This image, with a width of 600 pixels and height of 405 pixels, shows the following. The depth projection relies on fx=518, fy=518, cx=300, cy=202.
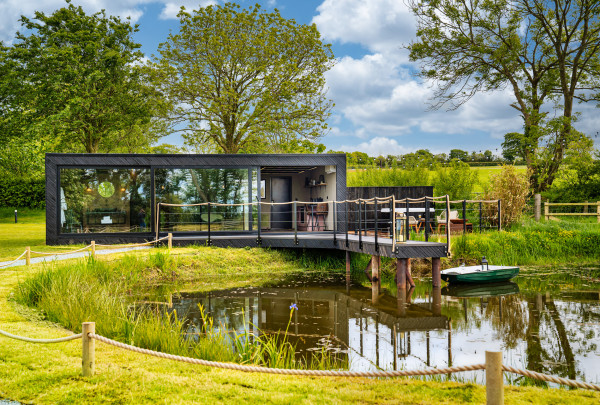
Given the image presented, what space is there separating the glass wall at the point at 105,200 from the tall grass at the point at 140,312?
12.4 feet

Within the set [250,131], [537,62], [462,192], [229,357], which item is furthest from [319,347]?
[537,62]

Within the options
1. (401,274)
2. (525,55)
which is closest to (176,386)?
(401,274)

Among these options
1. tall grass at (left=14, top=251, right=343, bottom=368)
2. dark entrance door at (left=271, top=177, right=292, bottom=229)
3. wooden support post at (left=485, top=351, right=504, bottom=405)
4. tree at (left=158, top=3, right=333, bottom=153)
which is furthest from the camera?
tree at (left=158, top=3, right=333, bottom=153)

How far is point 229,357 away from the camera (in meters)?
5.23

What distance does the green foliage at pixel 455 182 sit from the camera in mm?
20484

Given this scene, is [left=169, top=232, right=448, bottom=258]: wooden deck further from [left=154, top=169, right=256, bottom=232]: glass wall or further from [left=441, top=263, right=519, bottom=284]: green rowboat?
[left=441, top=263, right=519, bottom=284]: green rowboat

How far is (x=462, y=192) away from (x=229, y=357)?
55.7 ft

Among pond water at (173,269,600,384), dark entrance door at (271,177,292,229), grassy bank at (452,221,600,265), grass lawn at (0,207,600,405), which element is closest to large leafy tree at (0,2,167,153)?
dark entrance door at (271,177,292,229)

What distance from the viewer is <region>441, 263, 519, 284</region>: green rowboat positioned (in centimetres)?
1119

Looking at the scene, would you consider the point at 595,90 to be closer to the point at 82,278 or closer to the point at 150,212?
the point at 150,212

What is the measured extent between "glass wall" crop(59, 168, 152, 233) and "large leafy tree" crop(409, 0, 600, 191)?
1558cm

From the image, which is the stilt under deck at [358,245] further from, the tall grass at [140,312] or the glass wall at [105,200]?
the tall grass at [140,312]

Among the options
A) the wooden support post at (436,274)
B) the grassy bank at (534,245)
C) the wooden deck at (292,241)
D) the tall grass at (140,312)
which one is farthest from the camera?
the grassy bank at (534,245)

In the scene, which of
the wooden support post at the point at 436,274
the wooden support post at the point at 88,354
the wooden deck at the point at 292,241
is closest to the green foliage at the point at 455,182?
the wooden deck at the point at 292,241
